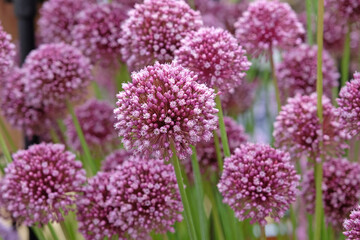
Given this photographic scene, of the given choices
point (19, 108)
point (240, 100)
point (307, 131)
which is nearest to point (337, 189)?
point (307, 131)

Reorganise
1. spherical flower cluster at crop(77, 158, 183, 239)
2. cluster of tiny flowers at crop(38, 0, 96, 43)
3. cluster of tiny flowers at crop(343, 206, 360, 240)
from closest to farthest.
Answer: cluster of tiny flowers at crop(343, 206, 360, 240)
spherical flower cluster at crop(77, 158, 183, 239)
cluster of tiny flowers at crop(38, 0, 96, 43)

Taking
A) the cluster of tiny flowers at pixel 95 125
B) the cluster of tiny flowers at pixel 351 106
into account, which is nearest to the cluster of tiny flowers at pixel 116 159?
the cluster of tiny flowers at pixel 95 125

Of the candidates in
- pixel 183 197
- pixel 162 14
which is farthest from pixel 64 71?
pixel 183 197

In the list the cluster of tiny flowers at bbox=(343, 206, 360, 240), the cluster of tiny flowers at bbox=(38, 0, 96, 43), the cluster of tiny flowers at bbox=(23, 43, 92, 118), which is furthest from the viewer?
the cluster of tiny flowers at bbox=(38, 0, 96, 43)

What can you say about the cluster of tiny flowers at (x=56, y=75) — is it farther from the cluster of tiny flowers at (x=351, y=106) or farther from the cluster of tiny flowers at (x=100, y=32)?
the cluster of tiny flowers at (x=351, y=106)

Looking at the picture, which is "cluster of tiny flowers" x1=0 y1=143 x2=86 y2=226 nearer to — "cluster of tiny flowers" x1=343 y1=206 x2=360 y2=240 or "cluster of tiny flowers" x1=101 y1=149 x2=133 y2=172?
"cluster of tiny flowers" x1=101 y1=149 x2=133 y2=172

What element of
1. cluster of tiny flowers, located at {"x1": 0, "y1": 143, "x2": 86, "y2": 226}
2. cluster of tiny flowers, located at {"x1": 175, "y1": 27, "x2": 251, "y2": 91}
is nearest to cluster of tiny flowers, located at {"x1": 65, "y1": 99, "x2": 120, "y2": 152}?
cluster of tiny flowers, located at {"x1": 0, "y1": 143, "x2": 86, "y2": 226}
